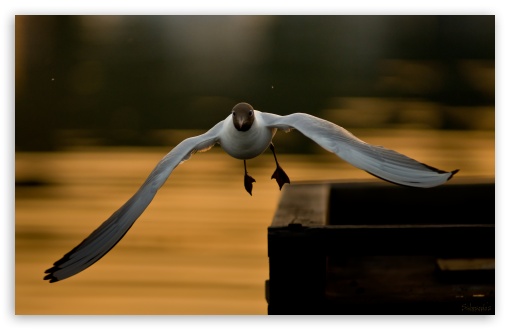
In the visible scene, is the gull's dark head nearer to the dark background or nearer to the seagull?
the seagull

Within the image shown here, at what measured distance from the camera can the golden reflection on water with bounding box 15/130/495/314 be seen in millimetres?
4125

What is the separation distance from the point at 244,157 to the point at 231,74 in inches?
75.2

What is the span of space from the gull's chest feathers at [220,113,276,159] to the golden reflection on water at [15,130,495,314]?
1.06m

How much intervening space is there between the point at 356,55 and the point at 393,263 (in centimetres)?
135

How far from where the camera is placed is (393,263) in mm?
4145

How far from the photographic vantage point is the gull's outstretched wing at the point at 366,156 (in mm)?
2678

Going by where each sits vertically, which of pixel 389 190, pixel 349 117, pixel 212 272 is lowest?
pixel 212 272

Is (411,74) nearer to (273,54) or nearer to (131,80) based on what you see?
(273,54)

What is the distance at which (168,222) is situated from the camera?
15.6 ft

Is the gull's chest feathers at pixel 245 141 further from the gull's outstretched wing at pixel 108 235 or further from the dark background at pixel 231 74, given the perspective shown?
the dark background at pixel 231 74

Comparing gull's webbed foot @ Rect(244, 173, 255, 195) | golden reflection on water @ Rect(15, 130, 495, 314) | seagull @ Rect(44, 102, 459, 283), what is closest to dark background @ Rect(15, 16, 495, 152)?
golden reflection on water @ Rect(15, 130, 495, 314)

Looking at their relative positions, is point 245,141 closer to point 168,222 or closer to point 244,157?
point 244,157

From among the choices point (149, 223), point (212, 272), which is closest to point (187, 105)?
point (149, 223)

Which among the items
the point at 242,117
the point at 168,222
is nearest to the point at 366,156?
the point at 242,117
